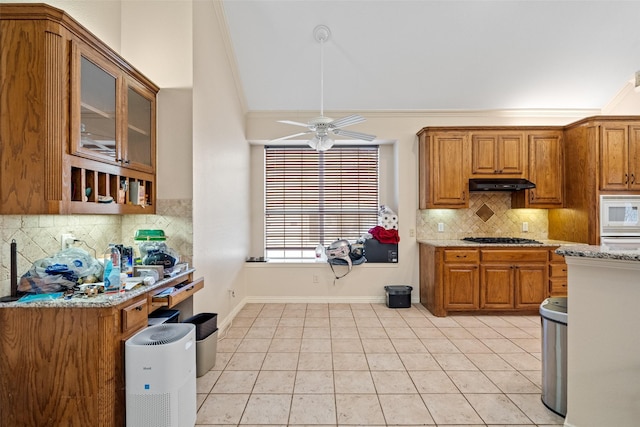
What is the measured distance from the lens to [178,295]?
2.50 metres

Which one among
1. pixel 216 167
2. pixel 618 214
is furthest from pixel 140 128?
pixel 618 214

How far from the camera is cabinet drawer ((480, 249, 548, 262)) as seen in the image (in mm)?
4270

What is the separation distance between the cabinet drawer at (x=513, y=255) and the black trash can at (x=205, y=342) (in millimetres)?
3433

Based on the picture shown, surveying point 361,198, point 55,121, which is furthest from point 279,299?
point 55,121

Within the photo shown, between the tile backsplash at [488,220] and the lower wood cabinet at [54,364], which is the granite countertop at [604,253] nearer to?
the lower wood cabinet at [54,364]

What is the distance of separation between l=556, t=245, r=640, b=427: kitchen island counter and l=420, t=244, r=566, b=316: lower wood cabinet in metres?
2.26

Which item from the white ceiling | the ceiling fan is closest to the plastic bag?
the ceiling fan

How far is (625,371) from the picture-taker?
1823 mm

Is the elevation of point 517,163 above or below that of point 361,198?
above

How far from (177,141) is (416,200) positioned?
345 cm

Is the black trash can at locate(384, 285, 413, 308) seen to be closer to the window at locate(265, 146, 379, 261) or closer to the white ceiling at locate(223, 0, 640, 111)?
the window at locate(265, 146, 379, 261)

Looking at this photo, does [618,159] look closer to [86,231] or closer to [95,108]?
[95,108]

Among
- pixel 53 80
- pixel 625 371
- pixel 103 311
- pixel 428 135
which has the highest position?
pixel 428 135

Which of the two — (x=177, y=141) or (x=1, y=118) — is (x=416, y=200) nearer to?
(x=177, y=141)
